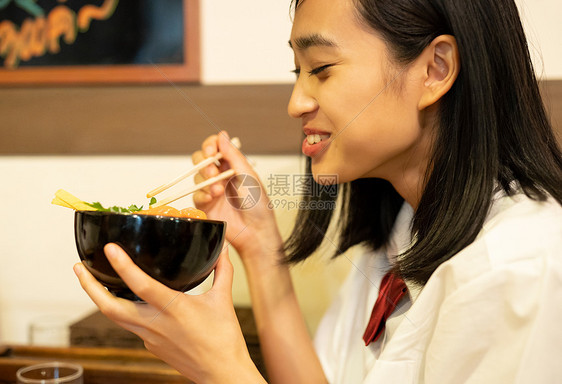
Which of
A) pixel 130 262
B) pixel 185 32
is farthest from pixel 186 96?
pixel 130 262

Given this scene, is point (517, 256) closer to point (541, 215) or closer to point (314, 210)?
point (541, 215)

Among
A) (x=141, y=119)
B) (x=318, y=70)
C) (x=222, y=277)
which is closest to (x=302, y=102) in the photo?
(x=318, y=70)

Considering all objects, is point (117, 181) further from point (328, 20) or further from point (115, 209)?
point (328, 20)

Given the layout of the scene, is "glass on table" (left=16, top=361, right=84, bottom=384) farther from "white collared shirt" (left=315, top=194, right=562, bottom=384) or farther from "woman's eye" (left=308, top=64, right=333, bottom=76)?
"woman's eye" (left=308, top=64, right=333, bottom=76)

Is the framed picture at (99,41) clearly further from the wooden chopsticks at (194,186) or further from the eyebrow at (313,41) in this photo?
the eyebrow at (313,41)

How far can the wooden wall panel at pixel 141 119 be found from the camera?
143cm

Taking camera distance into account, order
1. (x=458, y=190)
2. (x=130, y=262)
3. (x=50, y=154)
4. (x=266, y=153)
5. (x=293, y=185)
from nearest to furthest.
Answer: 1. (x=130, y=262)
2. (x=458, y=190)
3. (x=293, y=185)
4. (x=266, y=153)
5. (x=50, y=154)

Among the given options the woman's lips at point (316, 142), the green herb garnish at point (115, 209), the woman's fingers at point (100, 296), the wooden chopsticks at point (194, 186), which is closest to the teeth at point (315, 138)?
the woman's lips at point (316, 142)

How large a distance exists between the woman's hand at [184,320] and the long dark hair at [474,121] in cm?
31

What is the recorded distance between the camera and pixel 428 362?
782 mm

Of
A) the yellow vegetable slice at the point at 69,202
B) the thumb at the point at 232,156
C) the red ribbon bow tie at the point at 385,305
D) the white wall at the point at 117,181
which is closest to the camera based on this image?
the yellow vegetable slice at the point at 69,202

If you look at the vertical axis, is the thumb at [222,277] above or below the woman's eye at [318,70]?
below

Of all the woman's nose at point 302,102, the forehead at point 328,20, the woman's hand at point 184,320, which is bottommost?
the woman's hand at point 184,320

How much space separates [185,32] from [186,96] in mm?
168
